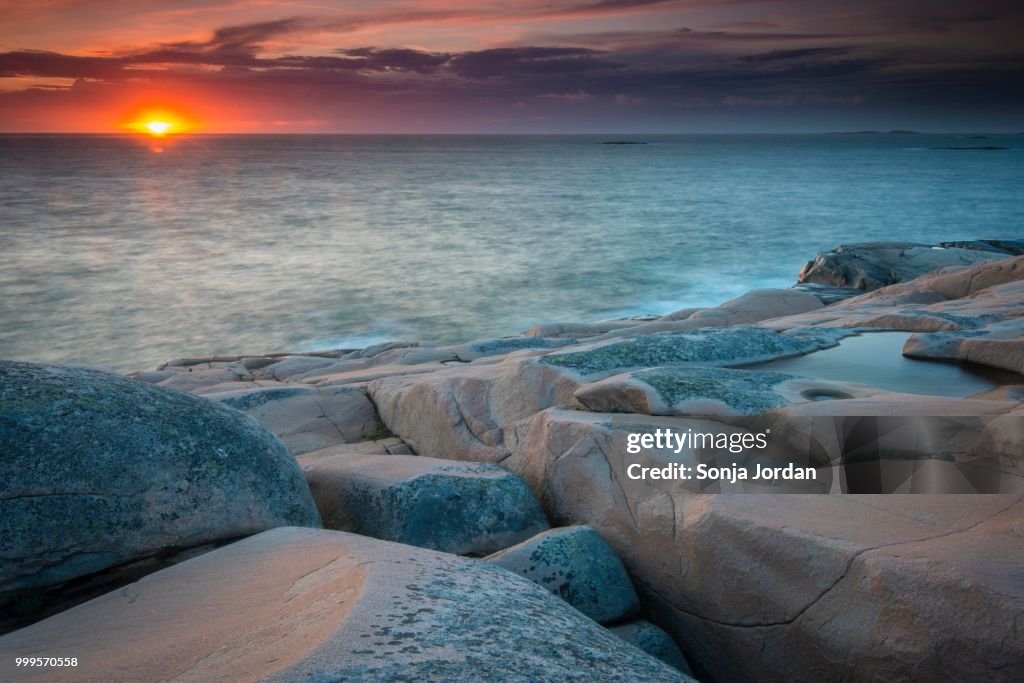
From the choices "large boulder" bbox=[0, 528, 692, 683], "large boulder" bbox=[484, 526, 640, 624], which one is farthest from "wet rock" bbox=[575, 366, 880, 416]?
"large boulder" bbox=[0, 528, 692, 683]

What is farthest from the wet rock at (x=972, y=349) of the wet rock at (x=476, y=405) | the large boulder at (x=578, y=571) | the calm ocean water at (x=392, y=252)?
the calm ocean water at (x=392, y=252)

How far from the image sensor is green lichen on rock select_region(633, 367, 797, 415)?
4.84m

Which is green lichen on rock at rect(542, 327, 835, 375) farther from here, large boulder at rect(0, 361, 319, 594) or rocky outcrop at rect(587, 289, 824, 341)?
rocky outcrop at rect(587, 289, 824, 341)

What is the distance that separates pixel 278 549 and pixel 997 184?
216ft

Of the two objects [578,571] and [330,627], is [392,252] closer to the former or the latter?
[578,571]

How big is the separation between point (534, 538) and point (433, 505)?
2.09 ft

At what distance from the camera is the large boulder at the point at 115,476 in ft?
11.2

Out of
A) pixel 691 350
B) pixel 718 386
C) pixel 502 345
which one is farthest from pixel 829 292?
pixel 718 386

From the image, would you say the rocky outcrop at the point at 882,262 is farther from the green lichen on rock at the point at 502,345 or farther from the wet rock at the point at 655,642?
the wet rock at the point at 655,642

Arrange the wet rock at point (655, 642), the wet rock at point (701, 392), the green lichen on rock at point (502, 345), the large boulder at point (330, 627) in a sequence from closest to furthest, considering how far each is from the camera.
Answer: the large boulder at point (330, 627)
the wet rock at point (655, 642)
the wet rock at point (701, 392)
the green lichen on rock at point (502, 345)

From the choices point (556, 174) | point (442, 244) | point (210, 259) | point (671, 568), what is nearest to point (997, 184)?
point (556, 174)

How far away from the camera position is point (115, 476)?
11.9ft

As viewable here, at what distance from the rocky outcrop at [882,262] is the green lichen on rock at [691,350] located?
442 inches

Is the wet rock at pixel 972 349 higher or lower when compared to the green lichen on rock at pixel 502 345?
higher
